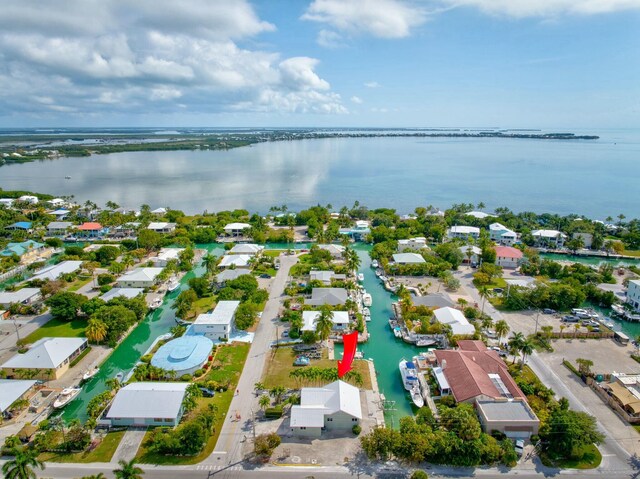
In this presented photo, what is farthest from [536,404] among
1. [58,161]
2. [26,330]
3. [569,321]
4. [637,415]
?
[58,161]

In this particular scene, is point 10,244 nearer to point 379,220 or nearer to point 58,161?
point 379,220

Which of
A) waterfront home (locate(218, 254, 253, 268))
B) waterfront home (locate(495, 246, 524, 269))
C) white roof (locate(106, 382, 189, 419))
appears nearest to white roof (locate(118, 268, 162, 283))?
waterfront home (locate(218, 254, 253, 268))

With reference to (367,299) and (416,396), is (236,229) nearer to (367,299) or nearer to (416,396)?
(367,299)

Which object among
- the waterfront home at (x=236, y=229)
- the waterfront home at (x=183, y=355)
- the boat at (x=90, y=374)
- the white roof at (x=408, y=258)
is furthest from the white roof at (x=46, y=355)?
the waterfront home at (x=236, y=229)

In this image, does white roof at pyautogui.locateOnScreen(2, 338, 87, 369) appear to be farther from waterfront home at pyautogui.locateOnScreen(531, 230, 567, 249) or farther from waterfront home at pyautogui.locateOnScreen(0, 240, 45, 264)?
waterfront home at pyautogui.locateOnScreen(531, 230, 567, 249)

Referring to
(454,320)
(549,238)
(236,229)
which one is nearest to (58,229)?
(236,229)
